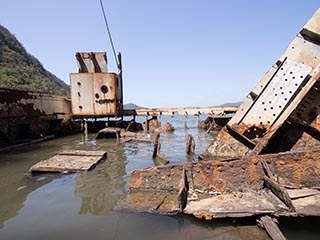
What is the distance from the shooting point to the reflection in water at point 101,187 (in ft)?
13.9

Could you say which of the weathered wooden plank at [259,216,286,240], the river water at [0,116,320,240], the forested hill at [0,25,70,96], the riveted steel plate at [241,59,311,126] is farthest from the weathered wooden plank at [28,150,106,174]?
the forested hill at [0,25,70,96]

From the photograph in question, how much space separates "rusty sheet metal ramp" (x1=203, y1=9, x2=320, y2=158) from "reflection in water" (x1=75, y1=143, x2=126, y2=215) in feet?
7.91

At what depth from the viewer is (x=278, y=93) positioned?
594 cm

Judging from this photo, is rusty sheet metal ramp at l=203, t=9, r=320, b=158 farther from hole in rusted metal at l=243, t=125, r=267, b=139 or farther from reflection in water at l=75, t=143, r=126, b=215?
reflection in water at l=75, t=143, r=126, b=215

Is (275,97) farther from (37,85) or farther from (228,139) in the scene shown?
(37,85)

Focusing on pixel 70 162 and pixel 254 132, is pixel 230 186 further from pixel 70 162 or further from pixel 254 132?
pixel 70 162

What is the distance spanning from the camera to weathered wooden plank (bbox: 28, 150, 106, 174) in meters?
6.38

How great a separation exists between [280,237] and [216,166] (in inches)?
61.4

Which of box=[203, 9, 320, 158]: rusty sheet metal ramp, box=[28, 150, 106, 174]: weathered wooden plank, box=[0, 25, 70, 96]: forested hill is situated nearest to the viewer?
box=[203, 9, 320, 158]: rusty sheet metal ramp

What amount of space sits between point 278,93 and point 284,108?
39 centimetres

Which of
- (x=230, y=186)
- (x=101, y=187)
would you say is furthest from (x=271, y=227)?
(x=101, y=187)

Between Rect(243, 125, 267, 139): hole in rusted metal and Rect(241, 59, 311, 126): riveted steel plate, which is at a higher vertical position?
Rect(241, 59, 311, 126): riveted steel plate

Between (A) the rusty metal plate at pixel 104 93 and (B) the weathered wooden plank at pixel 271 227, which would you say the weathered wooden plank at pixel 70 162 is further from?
(A) the rusty metal plate at pixel 104 93

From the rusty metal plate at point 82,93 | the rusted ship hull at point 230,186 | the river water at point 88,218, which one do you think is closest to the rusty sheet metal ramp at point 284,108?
the rusted ship hull at point 230,186
